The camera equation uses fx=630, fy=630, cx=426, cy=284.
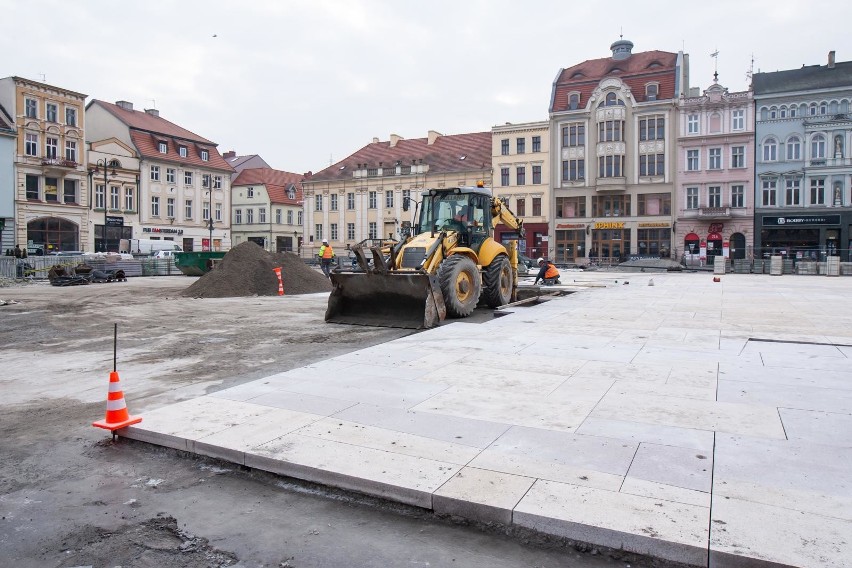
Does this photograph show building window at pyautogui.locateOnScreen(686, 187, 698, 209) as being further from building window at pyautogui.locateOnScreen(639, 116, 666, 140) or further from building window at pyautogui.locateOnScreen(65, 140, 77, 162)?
building window at pyautogui.locateOnScreen(65, 140, 77, 162)

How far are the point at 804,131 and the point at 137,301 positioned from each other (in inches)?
1941

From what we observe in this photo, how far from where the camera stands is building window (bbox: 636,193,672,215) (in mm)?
52875

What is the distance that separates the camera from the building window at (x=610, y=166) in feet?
176

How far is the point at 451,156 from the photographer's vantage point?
63.2 m

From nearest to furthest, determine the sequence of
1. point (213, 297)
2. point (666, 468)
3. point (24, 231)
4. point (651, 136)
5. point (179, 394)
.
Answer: point (666, 468) < point (179, 394) < point (213, 297) < point (24, 231) < point (651, 136)

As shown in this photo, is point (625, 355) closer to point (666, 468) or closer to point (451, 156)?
point (666, 468)

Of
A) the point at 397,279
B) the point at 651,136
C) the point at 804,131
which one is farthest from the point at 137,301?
the point at 804,131

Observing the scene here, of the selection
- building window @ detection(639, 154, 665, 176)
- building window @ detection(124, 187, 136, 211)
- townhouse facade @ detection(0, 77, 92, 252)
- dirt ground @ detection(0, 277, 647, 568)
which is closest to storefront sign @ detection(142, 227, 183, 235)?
building window @ detection(124, 187, 136, 211)

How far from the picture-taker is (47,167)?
4812 cm

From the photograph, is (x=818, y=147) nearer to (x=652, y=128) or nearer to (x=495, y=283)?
(x=652, y=128)

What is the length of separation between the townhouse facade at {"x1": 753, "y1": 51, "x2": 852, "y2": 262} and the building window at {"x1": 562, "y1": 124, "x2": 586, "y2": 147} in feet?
44.6

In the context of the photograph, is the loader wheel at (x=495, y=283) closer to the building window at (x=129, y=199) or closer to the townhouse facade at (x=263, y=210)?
the building window at (x=129, y=199)

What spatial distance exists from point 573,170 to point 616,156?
12.9 feet

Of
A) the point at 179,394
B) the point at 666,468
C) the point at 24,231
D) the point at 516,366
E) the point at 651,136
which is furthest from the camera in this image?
the point at 651,136
